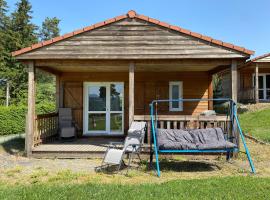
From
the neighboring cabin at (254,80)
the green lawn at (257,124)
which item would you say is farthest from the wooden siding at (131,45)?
the neighboring cabin at (254,80)

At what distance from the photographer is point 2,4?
36.0 metres

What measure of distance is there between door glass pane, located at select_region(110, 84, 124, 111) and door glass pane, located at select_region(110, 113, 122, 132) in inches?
9.0

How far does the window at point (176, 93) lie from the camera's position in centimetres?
1002

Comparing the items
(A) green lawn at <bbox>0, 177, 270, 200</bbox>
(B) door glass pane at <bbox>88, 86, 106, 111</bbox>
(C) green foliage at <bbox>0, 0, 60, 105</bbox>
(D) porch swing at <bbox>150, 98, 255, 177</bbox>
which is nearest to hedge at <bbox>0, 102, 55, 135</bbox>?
(B) door glass pane at <bbox>88, 86, 106, 111</bbox>

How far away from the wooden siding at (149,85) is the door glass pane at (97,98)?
1.06 ft

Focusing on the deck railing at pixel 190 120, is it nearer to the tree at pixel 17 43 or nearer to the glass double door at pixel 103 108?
the glass double door at pixel 103 108

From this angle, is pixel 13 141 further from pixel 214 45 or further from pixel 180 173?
pixel 214 45

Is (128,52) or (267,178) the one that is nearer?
(267,178)

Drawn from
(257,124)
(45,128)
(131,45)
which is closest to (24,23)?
(45,128)

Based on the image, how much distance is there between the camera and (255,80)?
61.2 feet

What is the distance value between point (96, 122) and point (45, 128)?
7.12ft

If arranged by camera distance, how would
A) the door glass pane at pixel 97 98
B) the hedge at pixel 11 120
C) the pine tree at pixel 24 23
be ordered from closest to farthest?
the door glass pane at pixel 97 98 → the hedge at pixel 11 120 → the pine tree at pixel 24 23

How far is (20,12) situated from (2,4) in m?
5.62

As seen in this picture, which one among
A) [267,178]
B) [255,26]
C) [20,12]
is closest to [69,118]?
[267,178]
